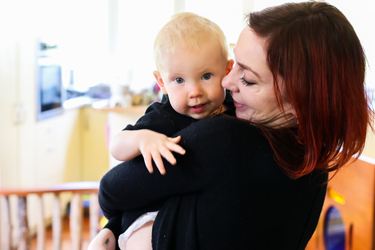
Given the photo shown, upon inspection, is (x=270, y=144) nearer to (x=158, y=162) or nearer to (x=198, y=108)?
(x=158, y=162)

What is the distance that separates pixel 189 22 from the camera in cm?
110

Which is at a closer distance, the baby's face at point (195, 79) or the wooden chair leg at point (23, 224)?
the baby's face at point (195, 79)

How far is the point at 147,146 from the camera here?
2.83 ft

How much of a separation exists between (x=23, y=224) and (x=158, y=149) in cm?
174

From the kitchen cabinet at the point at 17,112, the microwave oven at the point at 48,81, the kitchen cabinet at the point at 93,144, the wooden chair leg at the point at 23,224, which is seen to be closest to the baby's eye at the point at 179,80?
the wooden chair leg at the point at 23,224

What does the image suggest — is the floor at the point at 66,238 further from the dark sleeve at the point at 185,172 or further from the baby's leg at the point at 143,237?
the dark sleeve at the point at 185,172

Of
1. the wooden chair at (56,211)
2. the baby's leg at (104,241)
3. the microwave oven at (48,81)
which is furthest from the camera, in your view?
the microwave oven at (48,81)

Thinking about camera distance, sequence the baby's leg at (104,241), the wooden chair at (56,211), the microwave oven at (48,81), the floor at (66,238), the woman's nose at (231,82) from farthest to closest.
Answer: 1. the microwave oven at (48,81)
2. the floor at (66,238)
3. the wooden chair at (56,211)
4. the baby's leg at (104,241)
5. the woman's nose at (231,82)

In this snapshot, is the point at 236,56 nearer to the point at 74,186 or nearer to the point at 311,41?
the point at 311,41

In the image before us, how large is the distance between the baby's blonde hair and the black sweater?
30 cm

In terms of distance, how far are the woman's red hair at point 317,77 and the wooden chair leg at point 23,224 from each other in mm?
1810

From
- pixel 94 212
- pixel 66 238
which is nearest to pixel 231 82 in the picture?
pixel 94 212

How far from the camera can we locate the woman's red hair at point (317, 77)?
792 mm

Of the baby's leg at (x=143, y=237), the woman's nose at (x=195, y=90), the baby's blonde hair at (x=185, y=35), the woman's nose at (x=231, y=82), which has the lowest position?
the baby's leg at (x=143, y=237)
